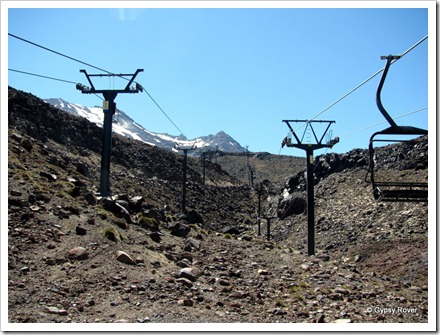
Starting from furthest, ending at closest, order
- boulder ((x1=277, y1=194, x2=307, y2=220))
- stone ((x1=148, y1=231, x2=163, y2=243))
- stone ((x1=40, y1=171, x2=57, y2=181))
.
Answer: boulder ((x1=277, y1=194, x2=307, y2=220)) → stone ((x1=40, y1=171, x2=57, y2=181)) → stone ((x1=148, y1=231, x2=163, y2=243))

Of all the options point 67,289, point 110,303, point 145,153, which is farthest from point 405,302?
point 145,153

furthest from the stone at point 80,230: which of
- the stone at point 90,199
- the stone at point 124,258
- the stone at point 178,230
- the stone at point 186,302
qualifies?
the stone at point 178,230

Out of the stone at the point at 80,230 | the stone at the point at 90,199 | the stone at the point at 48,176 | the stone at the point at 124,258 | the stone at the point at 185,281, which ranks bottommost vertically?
the stone at the point at 185,281

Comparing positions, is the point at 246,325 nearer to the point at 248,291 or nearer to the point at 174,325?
the point at 174,325

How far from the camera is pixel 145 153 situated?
259ft

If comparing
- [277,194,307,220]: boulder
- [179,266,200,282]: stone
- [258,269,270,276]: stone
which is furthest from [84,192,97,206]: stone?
[277,194,307,220]: boulder

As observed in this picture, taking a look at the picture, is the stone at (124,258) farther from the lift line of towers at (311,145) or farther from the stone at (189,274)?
the lift line of towers at (311,145)

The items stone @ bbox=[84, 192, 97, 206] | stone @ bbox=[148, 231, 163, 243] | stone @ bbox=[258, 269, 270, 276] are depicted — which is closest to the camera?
stone @ bbox=[258, 269, 270, 276]

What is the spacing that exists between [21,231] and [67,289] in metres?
3.49

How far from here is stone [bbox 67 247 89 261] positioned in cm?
1277

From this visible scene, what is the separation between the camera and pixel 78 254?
42.1 feet

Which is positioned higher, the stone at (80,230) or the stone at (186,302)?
the stone at (80,230)

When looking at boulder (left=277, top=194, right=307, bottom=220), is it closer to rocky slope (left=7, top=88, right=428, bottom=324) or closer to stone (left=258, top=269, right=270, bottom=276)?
rocky slope (left=7, top=88, right=428, bottom=324)

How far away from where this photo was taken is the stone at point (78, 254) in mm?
12766
